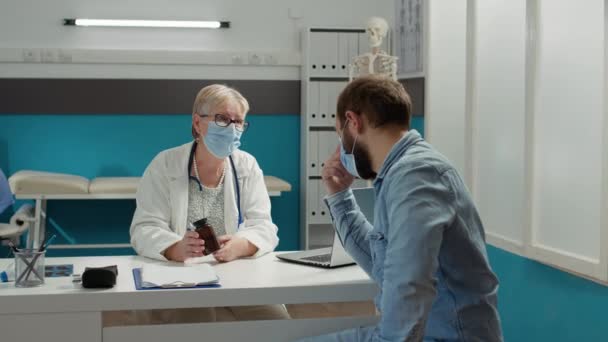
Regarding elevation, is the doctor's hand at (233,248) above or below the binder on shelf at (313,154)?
below

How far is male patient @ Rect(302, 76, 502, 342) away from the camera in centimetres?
151

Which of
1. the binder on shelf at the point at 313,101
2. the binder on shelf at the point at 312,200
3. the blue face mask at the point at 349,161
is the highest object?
the binder on shelf at the point at 313,101

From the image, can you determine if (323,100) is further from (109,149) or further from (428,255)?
(428,255)

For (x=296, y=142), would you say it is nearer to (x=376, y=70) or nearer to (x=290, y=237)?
(x=290, y=237)

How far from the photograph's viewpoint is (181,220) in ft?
8.27

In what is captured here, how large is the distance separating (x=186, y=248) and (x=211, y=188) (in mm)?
396

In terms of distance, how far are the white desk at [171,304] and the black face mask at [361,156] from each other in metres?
0.31

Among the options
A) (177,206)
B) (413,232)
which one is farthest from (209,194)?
(413,232)

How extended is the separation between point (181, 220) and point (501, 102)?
58.1 inches

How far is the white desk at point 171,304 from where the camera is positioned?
182 centimetres

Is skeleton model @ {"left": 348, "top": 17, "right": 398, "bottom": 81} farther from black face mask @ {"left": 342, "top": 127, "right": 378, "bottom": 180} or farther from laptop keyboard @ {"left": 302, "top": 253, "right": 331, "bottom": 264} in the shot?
black face mask @ {"left": 342, "top": 127, "right": 378, "bottom": 180}

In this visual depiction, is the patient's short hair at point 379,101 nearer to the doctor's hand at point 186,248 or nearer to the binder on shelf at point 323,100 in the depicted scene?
the doctor's hand at point 186,248

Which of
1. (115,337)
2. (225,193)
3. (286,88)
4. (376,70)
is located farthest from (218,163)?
(286,88)

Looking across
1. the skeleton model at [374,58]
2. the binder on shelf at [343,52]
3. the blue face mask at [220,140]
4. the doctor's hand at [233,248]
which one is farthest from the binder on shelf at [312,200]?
the doctor's hand at [233,248]
